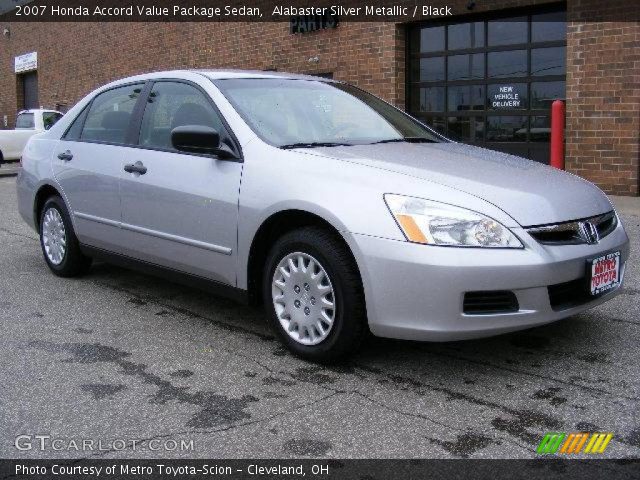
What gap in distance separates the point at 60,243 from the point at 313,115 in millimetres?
2404

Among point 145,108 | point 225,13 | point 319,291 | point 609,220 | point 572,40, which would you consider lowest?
point 319,291

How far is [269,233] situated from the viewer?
420 cm

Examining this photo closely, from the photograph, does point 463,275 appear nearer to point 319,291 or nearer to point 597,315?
point 319,291

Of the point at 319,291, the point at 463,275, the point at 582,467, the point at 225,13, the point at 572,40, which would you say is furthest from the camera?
the point at 225,13

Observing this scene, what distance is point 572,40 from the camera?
10539mm

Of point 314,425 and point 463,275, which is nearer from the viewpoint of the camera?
point 314,425

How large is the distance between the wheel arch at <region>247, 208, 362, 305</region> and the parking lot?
346 mm

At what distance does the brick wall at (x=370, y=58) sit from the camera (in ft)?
33.7

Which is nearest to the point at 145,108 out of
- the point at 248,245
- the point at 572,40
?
the point at 248,245

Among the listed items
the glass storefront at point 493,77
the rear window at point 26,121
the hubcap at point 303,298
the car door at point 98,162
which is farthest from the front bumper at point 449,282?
the rear window at point 26,121

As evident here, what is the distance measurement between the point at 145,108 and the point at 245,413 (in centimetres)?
252

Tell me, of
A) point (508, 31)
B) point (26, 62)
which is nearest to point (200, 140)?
point (508, 31)

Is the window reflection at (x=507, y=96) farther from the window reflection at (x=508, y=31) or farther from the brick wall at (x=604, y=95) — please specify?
the brick wall at (x=604, y=95)

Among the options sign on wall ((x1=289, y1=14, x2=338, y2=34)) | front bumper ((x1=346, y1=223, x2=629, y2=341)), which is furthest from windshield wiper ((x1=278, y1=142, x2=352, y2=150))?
sign on wall ((x1=289, y1=14, x2=338, y2=34))
